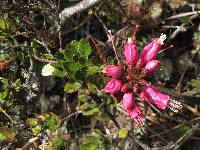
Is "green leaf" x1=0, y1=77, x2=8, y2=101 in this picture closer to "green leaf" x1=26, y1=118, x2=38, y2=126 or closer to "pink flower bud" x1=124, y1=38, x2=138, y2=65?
"green leaf" x1=26, y1=118, x2=38, y2=126

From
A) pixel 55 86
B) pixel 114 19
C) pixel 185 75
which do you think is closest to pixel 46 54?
pixel 55 86

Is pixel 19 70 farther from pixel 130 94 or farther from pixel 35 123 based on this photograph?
pixel 130 94

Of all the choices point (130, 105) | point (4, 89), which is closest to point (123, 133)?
point (130, 105)

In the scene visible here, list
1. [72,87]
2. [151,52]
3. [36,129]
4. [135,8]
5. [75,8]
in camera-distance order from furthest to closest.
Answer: [135,8], [75,8], [36,129], [72,87], [151,52]

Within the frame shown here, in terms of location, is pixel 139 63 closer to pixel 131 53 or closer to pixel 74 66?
pixel 131 53

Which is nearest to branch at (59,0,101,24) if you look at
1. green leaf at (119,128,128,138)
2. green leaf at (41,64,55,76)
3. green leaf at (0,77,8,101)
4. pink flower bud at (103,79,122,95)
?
green leaf at (41,64,55,76)
